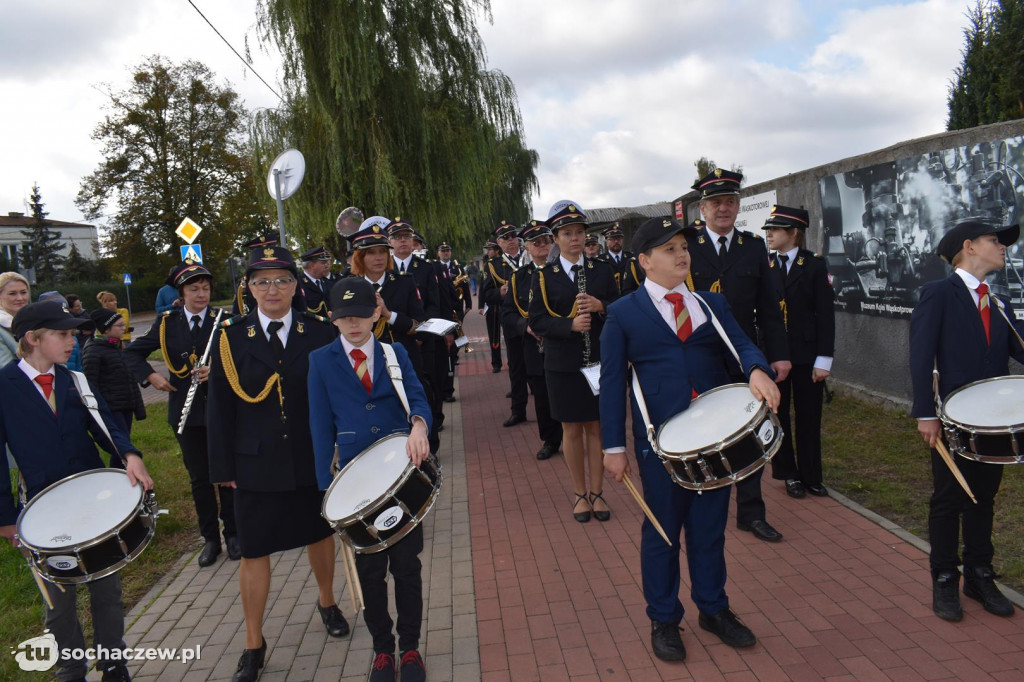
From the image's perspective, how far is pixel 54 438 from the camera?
3.77 meters

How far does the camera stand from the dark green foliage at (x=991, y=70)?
13.3 meters

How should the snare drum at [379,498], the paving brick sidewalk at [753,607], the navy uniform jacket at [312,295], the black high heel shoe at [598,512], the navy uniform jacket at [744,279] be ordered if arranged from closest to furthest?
1. the snare drum at [379,498]
2. the paving brick sidewalk at [753,607]
3. the navy uniform jacket at [744,279]
4. the black high heel shoe at [598,512]
5. the navy uniform jacket at [312,295]

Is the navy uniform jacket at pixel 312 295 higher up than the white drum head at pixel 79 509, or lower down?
higher up

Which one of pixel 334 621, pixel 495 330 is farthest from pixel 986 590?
pixel 495 330

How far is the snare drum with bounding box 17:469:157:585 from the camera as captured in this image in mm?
3346

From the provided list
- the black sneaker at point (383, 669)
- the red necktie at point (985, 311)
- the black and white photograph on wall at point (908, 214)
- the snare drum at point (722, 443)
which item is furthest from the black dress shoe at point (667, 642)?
the black and white photograph on wall at point (908, 214)

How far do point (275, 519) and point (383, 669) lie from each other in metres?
0.94

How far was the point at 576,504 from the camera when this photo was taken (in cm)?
598

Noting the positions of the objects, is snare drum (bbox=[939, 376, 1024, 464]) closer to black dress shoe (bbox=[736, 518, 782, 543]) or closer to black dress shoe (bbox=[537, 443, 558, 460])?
black dress shoe (bbox=[736, 518, 782, 543])

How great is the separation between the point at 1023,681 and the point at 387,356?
10.7 ft

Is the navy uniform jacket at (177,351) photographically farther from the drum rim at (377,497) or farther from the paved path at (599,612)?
the drum rim at (377,497)

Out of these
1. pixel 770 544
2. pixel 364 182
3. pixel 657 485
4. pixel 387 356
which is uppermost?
pixel 364 182

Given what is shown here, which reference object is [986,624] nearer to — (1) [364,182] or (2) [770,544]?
(2) [770,544]

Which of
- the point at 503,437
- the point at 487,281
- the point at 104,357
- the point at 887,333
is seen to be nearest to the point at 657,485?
the point at 104,357
